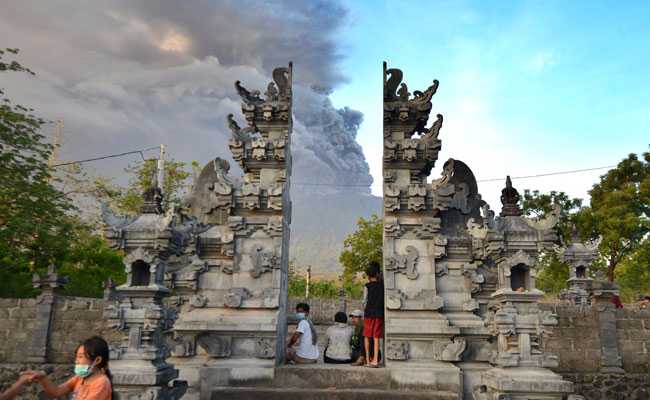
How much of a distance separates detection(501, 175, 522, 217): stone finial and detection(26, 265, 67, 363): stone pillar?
39.2 ft

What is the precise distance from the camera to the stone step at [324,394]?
7.98 meters

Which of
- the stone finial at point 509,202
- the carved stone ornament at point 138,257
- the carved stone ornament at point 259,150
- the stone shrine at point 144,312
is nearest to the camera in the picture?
the stone shrine at point 144,312

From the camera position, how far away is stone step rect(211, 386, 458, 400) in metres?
7.98

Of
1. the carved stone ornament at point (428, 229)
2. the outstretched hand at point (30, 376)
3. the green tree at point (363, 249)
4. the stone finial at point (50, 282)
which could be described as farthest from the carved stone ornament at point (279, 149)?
Answer: the green tree at point (363, 249)

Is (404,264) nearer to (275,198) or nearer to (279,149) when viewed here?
(275,198)

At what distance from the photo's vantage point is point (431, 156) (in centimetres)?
997

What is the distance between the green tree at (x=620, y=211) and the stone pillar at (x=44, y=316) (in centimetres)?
2726

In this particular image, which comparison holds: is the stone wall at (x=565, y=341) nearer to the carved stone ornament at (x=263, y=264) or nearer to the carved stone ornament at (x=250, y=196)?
the carved stone ornament at (x=263, y=264)

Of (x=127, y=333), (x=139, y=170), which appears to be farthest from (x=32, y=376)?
(x=139, y=170)

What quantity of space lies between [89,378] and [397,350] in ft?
18.9

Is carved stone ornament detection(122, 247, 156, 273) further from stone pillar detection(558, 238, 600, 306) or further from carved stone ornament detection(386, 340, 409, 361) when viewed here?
stone pillar detection(558, 238, 600, 306)

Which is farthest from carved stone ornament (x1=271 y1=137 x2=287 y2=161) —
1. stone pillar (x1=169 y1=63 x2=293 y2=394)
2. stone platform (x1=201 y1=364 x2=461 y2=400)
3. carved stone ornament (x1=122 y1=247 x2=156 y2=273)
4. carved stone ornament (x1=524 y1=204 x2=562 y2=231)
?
carved stone ornament (x1=524 y1=204 x2=562 y2=231)

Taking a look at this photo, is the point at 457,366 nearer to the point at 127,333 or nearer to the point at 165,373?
the point at 165,373

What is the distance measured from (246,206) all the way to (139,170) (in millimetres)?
29689
